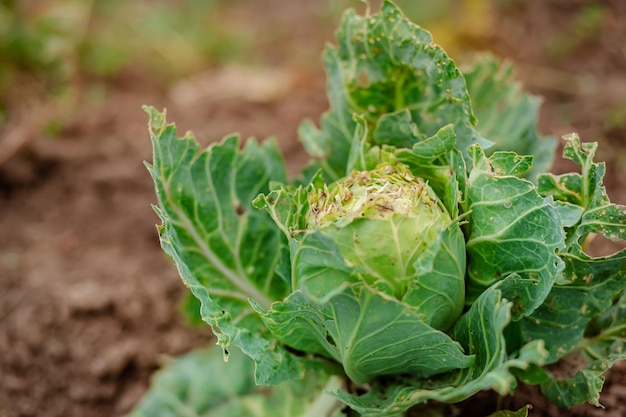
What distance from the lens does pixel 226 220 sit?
9.72ft

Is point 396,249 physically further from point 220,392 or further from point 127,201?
point 127,201

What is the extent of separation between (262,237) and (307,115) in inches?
94.5

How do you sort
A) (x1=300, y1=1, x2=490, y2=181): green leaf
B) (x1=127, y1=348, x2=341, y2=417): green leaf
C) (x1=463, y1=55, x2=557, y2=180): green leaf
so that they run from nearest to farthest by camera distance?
(x1=300, y1=1, x2=490, y2=181): green leaf → (x1=127, y1=348, x2=341, y2=417): green leaf → (x1=463, y1=55, x2=557, y2=180): green leaf

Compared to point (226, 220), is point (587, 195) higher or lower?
higher

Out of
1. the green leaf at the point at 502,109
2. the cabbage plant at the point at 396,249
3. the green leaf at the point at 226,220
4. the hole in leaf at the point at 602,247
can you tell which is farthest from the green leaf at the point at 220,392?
the hole in leaf at the point at 602,247

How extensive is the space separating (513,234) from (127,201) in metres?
3.14

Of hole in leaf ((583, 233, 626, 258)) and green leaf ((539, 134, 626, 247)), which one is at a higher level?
green leaf ((539, 134, 626, 247))

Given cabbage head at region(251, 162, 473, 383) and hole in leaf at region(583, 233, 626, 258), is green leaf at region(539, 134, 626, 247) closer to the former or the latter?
cabbage head at region(251, 162, 473, 383)

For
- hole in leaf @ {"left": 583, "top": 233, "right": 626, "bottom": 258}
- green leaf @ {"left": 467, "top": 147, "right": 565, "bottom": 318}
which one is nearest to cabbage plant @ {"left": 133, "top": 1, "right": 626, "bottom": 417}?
green leaf @ {"left": 467, "top": 147, "right": 565, "bottom": 318}

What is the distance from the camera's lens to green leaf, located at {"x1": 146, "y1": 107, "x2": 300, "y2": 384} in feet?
8.89

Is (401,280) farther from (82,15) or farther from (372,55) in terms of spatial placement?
(82,15)

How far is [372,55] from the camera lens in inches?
111

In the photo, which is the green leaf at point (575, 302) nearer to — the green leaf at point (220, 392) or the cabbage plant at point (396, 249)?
the cabbage plant at point (396, 249)

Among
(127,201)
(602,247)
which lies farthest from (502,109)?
(127,201)
